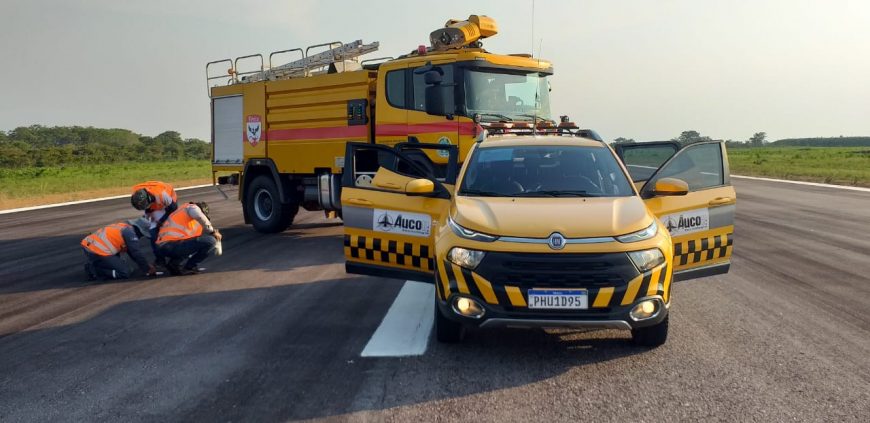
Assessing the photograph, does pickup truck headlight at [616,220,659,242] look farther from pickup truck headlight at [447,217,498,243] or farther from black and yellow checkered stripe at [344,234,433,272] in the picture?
black and yellow checkered stripe at [344,234,433,272]

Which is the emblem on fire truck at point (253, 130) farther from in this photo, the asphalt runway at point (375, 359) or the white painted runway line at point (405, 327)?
the white painted runway line at point (405, 327)

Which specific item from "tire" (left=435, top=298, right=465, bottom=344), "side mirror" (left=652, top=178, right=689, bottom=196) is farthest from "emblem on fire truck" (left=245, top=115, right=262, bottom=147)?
"side mirror" (left=652, top=178, right=689, bottom=196)

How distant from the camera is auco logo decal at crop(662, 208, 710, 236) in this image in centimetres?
590

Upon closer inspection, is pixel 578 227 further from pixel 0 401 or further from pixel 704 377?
pixel 0 401

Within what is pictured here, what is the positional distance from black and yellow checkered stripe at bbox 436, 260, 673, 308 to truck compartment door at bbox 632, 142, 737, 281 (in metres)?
1.18

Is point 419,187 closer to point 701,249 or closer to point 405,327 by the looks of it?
point 405,327

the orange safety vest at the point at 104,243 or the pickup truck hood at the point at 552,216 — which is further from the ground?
the pickup truck hood at the point at 552,216

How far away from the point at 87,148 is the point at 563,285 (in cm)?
8808

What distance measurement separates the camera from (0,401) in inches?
170

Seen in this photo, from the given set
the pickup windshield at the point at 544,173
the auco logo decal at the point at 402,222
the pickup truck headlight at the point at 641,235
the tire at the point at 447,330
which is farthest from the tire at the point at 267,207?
the pickup truck headlight at the point at 641,235

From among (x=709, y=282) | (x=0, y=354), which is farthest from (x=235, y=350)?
(x=709, y=282)

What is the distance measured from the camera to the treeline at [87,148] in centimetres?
7050

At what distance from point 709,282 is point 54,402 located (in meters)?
6.66

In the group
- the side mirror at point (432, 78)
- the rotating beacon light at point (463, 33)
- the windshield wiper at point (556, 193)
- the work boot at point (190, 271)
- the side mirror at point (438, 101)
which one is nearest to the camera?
the windshield wiper at point (556, 193)
